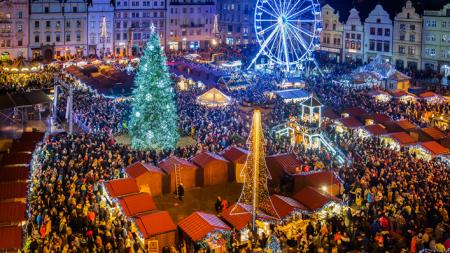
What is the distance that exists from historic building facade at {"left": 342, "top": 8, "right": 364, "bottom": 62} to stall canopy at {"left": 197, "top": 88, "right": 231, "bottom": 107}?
2983cm

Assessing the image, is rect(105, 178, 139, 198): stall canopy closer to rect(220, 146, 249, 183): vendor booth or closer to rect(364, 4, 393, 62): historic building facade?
rect(220, 146, 249, 183): vendor booth

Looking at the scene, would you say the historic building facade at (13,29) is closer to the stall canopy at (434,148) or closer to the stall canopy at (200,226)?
the stall canopy at (434,148)

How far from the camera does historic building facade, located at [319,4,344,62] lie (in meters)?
66.0

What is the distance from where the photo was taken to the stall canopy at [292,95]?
133 feet

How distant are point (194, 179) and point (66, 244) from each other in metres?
8.40

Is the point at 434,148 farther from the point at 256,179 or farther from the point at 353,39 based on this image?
the point at 353,39

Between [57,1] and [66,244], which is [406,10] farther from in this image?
[66,244]

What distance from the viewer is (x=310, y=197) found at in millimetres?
20094

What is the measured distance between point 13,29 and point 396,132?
47.1 m

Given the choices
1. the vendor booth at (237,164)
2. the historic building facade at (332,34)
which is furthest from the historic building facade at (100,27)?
the vendor booth at (237,164)

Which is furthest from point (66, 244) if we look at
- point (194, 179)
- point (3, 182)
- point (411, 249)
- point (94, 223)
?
point (411, 249)

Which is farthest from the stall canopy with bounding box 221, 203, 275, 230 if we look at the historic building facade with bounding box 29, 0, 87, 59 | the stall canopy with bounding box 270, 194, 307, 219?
the historic building facade with bounding box 29, 0, 87, 59

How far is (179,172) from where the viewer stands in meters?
23.1

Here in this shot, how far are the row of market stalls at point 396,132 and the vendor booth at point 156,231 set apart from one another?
15.8m
